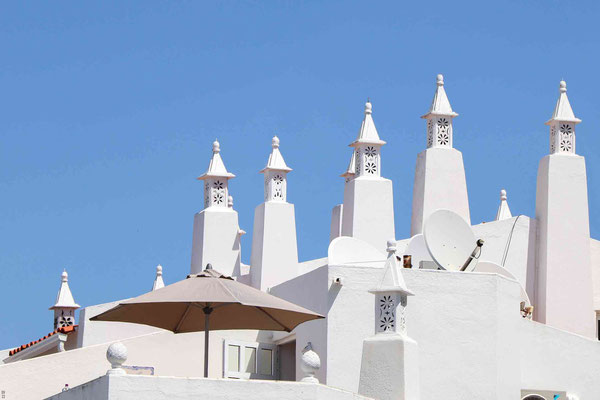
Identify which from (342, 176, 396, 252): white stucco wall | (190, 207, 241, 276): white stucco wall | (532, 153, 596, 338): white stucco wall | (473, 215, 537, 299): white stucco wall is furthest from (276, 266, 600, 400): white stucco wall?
(190, 207, 241, 276): white stucco wall

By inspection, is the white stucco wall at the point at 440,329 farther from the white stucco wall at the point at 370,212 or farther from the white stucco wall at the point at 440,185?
the white stucco wall at the point at 440,185

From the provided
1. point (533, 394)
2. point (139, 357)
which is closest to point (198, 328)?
point (139, 357)

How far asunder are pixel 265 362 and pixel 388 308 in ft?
25.8

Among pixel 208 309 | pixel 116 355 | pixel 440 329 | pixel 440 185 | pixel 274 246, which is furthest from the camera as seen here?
pixel 440 185

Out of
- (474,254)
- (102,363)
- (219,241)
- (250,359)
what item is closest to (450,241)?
(474,254)

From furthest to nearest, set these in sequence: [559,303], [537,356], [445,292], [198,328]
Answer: [559,303] < [537,356] < [445,292] < [198,328]

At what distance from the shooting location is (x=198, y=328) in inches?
897

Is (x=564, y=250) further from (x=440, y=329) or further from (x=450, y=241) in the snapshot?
(x=440, y=329)

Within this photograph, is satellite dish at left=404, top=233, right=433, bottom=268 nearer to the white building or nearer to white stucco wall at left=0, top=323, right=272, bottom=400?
the white building

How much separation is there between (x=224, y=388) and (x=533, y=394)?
42.9 ft

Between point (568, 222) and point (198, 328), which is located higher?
point (568, 222)

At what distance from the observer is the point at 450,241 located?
29.4 m

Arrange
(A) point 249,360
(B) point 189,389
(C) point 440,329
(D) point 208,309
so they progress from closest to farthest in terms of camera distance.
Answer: (B) point 189,389 → (D) point 208,309 → (C) point 440,329 → (A) point 249,360

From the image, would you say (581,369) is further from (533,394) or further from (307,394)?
(307,394)
